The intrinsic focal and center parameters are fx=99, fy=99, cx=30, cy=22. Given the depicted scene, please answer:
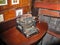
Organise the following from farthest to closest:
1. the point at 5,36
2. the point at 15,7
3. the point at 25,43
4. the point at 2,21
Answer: the point at 15,7
the point at 2,21
the point at 5,36
the point at 25,43

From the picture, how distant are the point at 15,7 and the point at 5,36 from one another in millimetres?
470

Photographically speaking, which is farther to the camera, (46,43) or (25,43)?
(46,43)

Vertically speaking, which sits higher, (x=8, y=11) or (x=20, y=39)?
(x=8, y=11)

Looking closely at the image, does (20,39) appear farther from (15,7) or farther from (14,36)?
(15,7)

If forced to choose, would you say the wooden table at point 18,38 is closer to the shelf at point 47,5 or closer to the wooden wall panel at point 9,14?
the wooden wall panel at point 9,14

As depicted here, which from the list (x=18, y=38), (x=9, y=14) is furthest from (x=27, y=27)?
(x=9, y=14)

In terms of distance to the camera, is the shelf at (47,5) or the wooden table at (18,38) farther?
the shelf at (47,5)

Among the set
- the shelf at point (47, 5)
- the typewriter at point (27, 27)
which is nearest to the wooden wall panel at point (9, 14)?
the typewriter at point (27, 27)

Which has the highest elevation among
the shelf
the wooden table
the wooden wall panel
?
the shelf

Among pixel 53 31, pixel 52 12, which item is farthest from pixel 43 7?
pixel 53 31

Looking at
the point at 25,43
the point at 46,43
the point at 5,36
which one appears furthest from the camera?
the point at 46,43

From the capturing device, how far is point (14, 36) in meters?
0.96

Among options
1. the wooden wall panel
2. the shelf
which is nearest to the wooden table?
the wooden wall panel

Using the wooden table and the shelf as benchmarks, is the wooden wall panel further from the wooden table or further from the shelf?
the shelf
